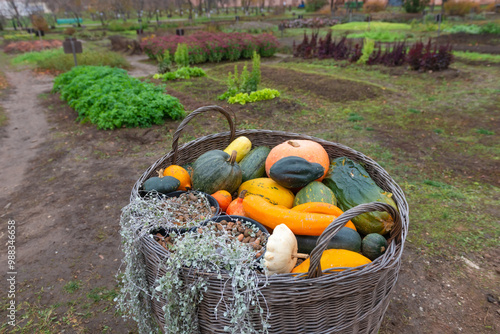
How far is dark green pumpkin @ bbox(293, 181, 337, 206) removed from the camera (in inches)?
85.4

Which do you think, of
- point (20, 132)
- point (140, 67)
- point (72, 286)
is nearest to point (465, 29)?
point (140, 67)

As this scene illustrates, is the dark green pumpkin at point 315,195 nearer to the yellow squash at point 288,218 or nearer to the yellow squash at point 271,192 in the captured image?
the yellow squash at point 271,192

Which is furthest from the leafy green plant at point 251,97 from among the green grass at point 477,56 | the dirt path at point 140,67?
the green grass at point 477,56

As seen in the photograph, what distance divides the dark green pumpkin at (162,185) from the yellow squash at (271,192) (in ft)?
1.83

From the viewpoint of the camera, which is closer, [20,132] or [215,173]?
[215,173]

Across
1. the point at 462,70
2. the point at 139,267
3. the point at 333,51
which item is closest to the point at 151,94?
the point at 139,267

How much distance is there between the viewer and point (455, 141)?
17.6ft

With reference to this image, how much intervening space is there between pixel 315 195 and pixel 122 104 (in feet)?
17.1

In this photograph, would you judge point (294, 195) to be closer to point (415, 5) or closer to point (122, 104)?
point (122, 104)

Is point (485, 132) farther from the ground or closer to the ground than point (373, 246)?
closer to the ground

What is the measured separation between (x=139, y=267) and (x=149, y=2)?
34835mm

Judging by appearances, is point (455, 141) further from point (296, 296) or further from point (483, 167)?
point (296, 296)

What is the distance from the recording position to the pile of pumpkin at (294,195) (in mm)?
1709

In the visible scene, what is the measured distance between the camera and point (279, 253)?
4.96 ft
